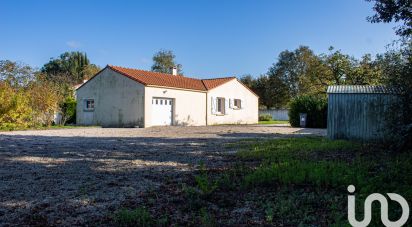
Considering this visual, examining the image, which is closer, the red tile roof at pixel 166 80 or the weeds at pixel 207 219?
the weeds at pixel 207 219

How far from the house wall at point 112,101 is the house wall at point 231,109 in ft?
23.6

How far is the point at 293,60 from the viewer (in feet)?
185

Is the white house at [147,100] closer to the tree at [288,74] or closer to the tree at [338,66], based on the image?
the tree at [338,66]

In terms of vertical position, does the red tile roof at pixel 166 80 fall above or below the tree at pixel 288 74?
below

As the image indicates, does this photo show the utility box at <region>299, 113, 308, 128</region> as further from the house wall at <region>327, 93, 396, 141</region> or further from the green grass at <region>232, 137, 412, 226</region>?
the green grass at <region>232, 137, 412, 226</region>

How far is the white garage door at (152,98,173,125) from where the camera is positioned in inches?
963

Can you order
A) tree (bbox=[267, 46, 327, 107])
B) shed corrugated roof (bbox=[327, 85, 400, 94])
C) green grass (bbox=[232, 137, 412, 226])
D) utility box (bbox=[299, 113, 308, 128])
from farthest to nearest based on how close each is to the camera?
tree (bbox=[267, 46, 327, 107]) → utility box (bbox=[299, 113, 308, 128]) → shed corrugated roof (bbox=[327, 85, 400, 94]) → green grass (bbox=[232, 137, 412, 226])

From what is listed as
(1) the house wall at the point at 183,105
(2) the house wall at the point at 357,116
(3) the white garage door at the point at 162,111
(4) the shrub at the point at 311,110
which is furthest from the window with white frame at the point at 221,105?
(2) the house wall at the point at 357,116

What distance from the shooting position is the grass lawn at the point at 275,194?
167 inches

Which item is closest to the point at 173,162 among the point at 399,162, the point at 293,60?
the point at 399,162

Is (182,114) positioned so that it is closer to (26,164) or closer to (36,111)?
(36,111)

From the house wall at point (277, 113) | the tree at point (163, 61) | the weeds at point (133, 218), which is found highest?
the tree at point (163, 61)

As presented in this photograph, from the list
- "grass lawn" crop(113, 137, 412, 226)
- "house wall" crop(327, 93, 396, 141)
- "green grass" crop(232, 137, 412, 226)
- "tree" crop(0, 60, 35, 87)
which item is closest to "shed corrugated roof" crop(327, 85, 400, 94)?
"house wall" crop(327, 93, 396, 141)

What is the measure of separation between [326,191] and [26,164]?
6.40 m
